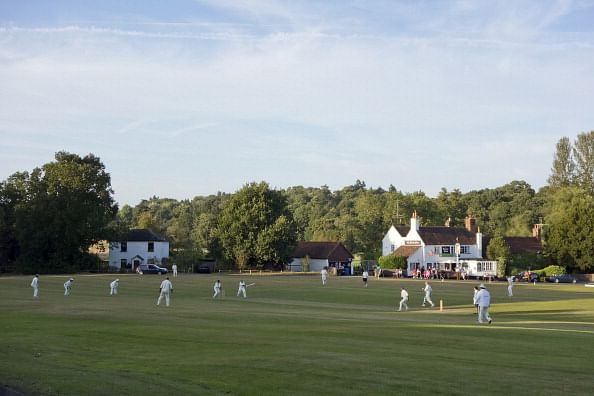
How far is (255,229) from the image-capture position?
115 meters

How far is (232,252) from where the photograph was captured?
381ft

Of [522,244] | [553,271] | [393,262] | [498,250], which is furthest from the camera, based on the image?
[522,244]

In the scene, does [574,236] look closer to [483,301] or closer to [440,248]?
[440,248]

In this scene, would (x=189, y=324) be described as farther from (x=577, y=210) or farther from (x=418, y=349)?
(x=577, y=210)

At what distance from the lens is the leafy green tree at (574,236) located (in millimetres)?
105625

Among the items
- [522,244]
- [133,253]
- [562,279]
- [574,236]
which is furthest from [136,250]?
→ [574,236]

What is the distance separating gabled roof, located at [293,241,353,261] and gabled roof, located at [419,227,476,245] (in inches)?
576

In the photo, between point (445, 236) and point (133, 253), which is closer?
point (445, 236)

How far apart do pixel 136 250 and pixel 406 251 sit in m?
44.9

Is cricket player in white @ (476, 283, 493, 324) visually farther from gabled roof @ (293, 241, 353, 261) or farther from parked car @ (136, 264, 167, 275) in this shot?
gabled roof @ (293, 241, 353, 261)

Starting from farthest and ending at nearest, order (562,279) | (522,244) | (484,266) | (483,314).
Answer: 1. (522,244)
2. (484,266)
3. (562,279)
4. (483,314)

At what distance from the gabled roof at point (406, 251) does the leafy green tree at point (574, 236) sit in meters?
20.4

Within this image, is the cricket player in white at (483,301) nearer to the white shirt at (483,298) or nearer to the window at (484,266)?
the white shirt at (483,298)

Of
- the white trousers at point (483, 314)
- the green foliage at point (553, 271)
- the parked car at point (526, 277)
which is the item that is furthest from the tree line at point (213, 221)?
the white trousers at point (483, 314)
